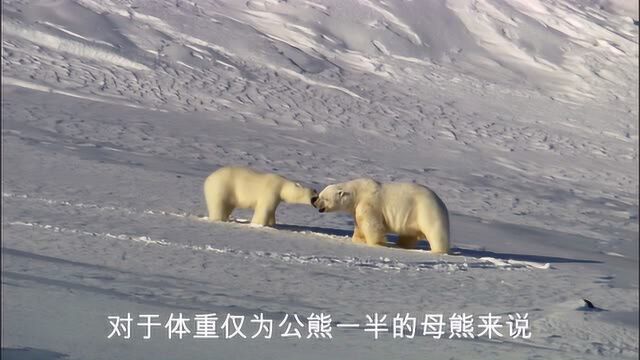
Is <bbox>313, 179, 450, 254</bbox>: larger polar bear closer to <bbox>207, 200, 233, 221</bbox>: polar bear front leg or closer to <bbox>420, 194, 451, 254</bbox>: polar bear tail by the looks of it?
<bbox>420, 194, 451, 254</bbox>: polar bear tail

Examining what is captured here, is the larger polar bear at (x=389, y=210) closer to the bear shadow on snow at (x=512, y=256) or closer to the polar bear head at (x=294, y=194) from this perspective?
the polar bear head at (x=294, y=194)

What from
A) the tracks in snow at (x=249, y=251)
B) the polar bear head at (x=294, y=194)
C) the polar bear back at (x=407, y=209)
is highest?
the polar bear head at (x=294, y=194)

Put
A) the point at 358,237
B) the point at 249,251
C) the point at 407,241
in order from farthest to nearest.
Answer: the point at 407,241 < the point at 358,237 < the point at 249,251

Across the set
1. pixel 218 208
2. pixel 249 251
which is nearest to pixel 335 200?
pixel 218 208

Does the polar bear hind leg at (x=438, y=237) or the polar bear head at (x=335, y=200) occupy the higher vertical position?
the polar bear head at (x=335, y=200)

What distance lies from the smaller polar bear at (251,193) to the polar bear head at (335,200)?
59 mm

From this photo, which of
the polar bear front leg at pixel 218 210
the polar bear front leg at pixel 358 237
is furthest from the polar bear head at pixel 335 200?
the polar bear front leg at pixel 218 210

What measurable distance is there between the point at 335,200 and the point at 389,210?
29 cm

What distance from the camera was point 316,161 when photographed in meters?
9.17

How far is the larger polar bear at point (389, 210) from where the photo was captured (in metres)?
6.23

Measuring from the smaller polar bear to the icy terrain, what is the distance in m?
0.12

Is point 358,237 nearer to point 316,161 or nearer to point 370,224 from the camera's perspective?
point 370,224

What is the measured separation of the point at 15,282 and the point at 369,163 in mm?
5296

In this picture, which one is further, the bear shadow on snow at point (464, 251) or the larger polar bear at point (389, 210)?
the bear shadow on snow at point (464, 251)
